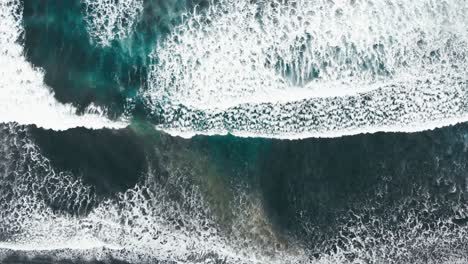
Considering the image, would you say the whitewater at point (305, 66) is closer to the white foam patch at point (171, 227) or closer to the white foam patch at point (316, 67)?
the white foam patch at point (316, 67)

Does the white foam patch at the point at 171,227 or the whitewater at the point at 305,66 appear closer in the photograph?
the whitewater at the point at 305,66

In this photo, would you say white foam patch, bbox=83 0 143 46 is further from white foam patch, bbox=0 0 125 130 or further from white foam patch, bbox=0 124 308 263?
white foam patch, bbox=0 124 308 263

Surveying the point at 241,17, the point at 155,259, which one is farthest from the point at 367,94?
the point at 155,259

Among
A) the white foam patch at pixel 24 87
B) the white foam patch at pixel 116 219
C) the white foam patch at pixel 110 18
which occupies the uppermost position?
the white foam patch at pixel 110 18

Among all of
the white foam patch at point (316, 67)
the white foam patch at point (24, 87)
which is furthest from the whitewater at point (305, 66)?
the white foam patch at point (24, 87)

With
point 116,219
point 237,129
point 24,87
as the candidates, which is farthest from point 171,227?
point 24,87

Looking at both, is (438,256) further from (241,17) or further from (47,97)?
(47,97)

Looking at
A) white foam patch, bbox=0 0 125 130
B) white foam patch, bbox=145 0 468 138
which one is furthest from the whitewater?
white foam patch, bbox=0 0 125 130

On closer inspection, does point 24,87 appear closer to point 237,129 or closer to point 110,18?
point 110,18
